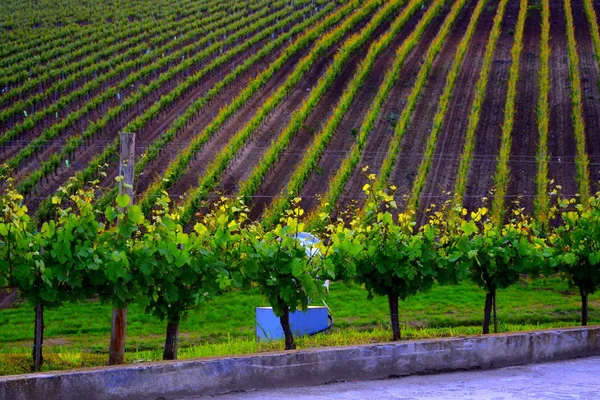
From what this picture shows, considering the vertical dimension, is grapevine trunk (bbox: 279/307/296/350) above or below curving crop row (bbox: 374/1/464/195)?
below

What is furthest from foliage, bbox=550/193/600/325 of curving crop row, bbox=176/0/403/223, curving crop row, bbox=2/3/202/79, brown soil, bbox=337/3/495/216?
curving crop row, bbox=2/3/202/79

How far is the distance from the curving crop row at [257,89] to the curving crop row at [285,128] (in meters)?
0.15

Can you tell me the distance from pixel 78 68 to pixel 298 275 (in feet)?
96.3

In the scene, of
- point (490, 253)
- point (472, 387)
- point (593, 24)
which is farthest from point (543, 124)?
point (472, 387)

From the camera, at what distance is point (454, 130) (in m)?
30.5

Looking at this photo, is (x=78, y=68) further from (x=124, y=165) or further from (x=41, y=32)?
(x=124, y=165)

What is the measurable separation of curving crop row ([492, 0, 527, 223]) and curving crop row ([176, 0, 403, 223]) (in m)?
6.83

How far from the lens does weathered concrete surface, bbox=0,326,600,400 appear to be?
6.30 m

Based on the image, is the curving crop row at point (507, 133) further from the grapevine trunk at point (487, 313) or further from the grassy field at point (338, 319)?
the grapevine trunk at point (487, 313)

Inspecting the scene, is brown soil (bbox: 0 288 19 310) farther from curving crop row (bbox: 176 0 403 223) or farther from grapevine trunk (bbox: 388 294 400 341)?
grapevine trunk (bbox: 388 294 400 341)

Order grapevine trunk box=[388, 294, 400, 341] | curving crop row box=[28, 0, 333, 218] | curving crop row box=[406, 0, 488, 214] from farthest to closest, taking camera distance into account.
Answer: curving crop row box=[406, 0, 488, 214]
curving crop row box=[28, 0, 333, 218]
grapevine trunk box=[388, 294, 400, 341]

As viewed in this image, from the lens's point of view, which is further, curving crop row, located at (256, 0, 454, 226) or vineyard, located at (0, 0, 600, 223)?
vineyard, located at (0, 0, 600, 223)

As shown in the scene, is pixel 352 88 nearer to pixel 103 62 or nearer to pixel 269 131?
pixel 269 131

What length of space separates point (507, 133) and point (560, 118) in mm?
2781
